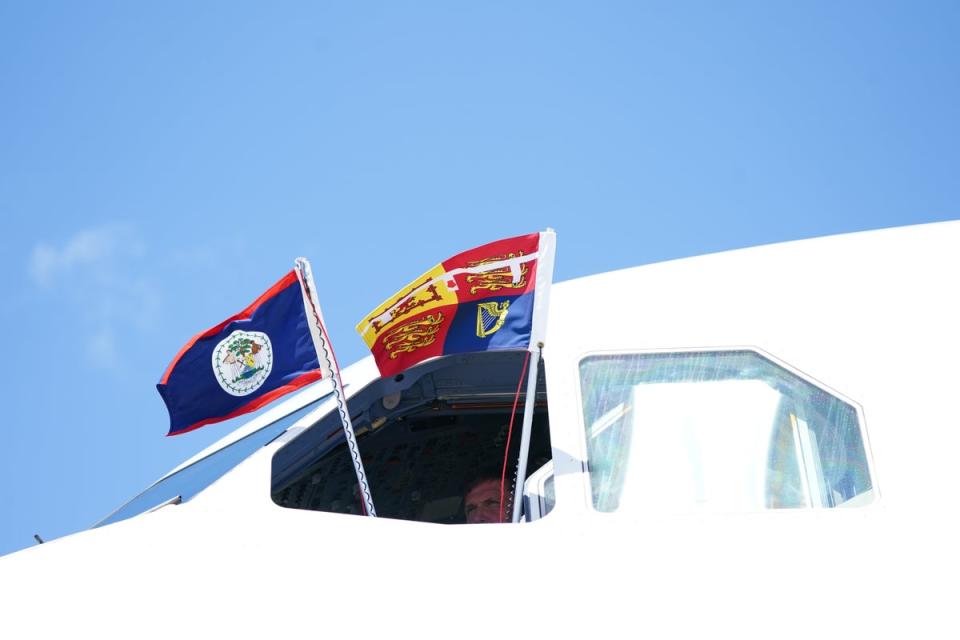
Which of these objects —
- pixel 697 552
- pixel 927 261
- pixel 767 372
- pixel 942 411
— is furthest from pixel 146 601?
pixel 927 261

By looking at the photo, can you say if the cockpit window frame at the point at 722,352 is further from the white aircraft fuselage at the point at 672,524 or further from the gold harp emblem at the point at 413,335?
the gold harp emblem at the point at 413,335

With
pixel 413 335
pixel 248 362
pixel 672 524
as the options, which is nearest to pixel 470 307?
pixel 413 335

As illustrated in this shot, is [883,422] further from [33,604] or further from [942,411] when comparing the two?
[33,604]

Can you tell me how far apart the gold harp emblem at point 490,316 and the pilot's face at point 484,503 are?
79.1 inches

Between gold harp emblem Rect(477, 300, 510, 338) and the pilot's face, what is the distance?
6.59 feet

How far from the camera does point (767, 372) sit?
4.13m

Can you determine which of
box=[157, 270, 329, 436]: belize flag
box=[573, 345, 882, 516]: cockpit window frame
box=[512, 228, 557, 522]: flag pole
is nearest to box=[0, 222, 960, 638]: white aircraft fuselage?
box=[573, 345, 882, 516]: cockpit window frame

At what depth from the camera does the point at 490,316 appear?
4.63 metres

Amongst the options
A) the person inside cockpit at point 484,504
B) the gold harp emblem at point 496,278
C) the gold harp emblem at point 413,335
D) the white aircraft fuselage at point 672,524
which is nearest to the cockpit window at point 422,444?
the person inside cockpit at point 484,504

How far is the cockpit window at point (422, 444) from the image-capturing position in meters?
5.65

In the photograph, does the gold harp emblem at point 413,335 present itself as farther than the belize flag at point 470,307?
Yes

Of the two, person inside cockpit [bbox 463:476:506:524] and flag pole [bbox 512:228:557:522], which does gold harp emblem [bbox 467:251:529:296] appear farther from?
person inside cockpit [bbox 463:476:506:524]

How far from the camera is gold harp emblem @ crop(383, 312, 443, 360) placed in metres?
4.70

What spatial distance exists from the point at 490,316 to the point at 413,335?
15.8 inches
